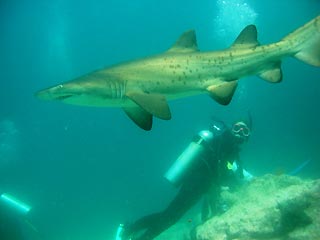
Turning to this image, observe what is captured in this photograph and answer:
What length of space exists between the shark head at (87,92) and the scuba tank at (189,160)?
4.75 m

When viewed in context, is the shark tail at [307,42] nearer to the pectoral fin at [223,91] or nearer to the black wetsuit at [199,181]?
the pectoral fin at [223,91]

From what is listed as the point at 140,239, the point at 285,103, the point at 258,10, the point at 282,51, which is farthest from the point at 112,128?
the point at 282,51

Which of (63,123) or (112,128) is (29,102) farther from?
(112,128)

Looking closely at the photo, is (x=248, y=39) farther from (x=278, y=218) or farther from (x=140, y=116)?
(x=278, y=218)

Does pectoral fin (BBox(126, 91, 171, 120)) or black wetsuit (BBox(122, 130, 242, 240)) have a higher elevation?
pectoral fin (BBox(126, 91, 171, 120))

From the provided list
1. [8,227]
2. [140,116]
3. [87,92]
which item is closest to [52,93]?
[87,92]

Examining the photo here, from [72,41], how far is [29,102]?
45.2 ft

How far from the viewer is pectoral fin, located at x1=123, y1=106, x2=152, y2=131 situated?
18.3ft

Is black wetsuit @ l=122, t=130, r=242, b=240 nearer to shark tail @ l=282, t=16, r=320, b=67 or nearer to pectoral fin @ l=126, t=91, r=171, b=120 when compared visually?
shark tail @ l=282, t=16, r=320, b=67

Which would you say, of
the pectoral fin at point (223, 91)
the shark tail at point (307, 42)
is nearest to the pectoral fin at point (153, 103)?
the pectoral fin at point (223, 91)

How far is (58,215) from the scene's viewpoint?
38.4 metres

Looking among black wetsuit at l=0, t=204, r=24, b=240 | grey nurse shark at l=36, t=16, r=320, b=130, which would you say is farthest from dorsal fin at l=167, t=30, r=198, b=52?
black wetsuit at l=0, t=204, r=24, b=240

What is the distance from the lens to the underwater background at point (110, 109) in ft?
174

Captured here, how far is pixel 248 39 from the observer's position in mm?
6113
